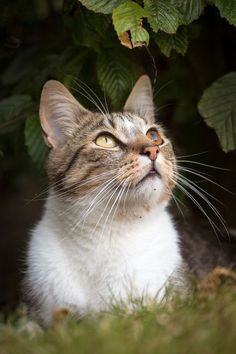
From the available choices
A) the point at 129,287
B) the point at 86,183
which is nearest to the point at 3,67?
the point at 86,183

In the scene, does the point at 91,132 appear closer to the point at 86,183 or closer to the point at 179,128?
the point at 86,183

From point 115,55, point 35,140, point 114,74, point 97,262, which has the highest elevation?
point 115,55

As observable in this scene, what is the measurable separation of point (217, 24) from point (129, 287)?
220 cm

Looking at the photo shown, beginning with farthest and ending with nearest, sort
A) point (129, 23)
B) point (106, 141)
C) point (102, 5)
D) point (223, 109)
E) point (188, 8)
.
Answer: point (223, 109) < point (106, 141) < point (188, 8) < point (102, 5) < point (129, 23)

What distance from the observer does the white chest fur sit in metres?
2.90

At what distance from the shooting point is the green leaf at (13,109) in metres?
3.54

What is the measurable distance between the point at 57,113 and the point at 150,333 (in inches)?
65.7

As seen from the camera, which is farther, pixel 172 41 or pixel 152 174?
pixel 172 41

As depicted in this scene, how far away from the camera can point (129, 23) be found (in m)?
2.66

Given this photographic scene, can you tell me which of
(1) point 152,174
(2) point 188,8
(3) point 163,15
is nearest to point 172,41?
(2) point 188,8

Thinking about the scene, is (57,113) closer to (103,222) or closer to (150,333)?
(103,222)

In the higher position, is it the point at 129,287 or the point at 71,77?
the point at 71,77

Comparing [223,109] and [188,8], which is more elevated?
[188,8]

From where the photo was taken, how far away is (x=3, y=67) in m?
4.37
